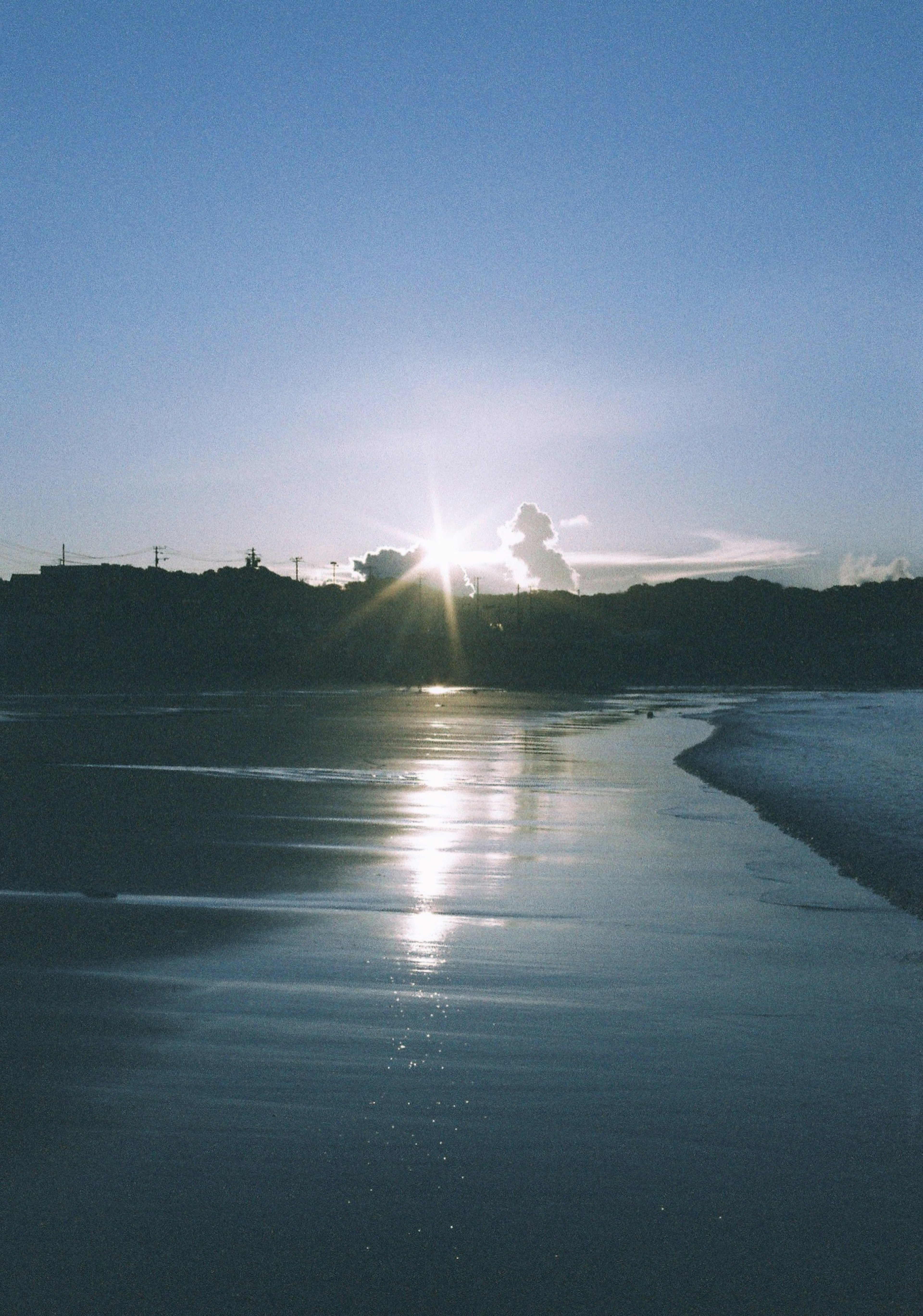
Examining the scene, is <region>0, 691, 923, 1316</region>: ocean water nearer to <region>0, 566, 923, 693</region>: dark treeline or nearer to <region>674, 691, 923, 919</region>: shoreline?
<region>674, 691, 923, 919</region>: shoreline

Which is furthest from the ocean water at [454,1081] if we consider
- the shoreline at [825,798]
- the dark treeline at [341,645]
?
Answer: the dark treeline at [341,645]

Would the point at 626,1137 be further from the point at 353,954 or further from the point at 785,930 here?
the point at 785,930

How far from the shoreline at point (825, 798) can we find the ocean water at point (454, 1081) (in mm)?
532

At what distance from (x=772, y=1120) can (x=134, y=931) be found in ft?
16.5

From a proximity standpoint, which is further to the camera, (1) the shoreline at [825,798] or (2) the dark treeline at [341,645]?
(2) the dark treeline at [341,645]

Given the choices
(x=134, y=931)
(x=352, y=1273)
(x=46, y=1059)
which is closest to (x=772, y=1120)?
(x=352, y=1273)

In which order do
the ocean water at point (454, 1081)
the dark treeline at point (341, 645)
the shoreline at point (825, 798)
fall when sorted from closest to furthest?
the ocean water at point (454, 1081) → the shoreline at point (825, 798) → the dark treeline at point (341, 645)

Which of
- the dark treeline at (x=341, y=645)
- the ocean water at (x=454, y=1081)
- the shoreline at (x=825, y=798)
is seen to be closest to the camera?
the ocean water at (x=454, y=1081)

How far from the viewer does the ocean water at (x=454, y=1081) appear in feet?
13.1

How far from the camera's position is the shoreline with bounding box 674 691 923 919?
39.2 feet

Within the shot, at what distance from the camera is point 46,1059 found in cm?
580

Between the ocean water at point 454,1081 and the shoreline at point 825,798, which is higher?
the ocean water at point 454,1081

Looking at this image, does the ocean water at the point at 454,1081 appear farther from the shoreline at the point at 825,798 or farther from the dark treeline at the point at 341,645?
the dark treeline at the point at 341,645

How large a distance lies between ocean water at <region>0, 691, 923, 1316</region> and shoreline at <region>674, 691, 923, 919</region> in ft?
1.74
